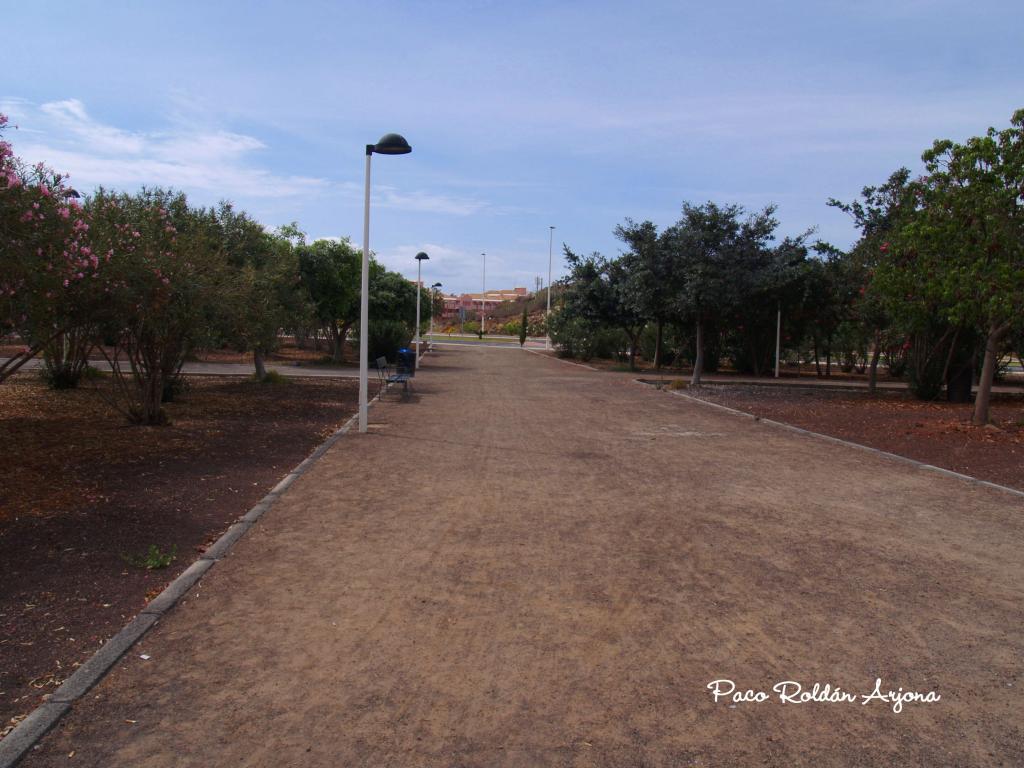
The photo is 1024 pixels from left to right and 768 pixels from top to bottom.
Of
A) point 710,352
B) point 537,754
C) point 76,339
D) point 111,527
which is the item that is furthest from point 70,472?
point 710,352

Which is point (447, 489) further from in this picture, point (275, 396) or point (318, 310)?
point (318, 310)

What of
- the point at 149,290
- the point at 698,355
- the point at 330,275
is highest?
the point at 330,275

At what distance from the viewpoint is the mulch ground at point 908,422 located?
33.9 feet

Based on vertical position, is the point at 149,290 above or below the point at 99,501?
above

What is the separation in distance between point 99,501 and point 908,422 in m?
13.1

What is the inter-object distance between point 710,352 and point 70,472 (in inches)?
1082

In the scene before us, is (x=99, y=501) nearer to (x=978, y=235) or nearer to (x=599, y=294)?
(x=978, y=235)

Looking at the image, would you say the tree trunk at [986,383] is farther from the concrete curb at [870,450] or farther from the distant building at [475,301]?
the distant building at [475,301]

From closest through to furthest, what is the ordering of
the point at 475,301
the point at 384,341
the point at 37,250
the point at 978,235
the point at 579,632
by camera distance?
1. the point at 579,632
2. the point at 37,250
3. the point at 978,235
4. the point at 384,341
5. the point at 475,301

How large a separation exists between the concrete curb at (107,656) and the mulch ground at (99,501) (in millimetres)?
85

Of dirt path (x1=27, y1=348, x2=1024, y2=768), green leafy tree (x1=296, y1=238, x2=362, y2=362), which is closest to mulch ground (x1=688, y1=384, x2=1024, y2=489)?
dirt path (x1=27, y1=348, x2=1024, y2=768)

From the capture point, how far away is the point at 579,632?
4230 mm

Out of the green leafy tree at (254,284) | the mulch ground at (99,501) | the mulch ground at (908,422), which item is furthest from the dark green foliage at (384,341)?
the mulch ground at (99,501)

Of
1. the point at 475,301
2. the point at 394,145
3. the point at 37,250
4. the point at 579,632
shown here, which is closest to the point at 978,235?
the point at 394,145
